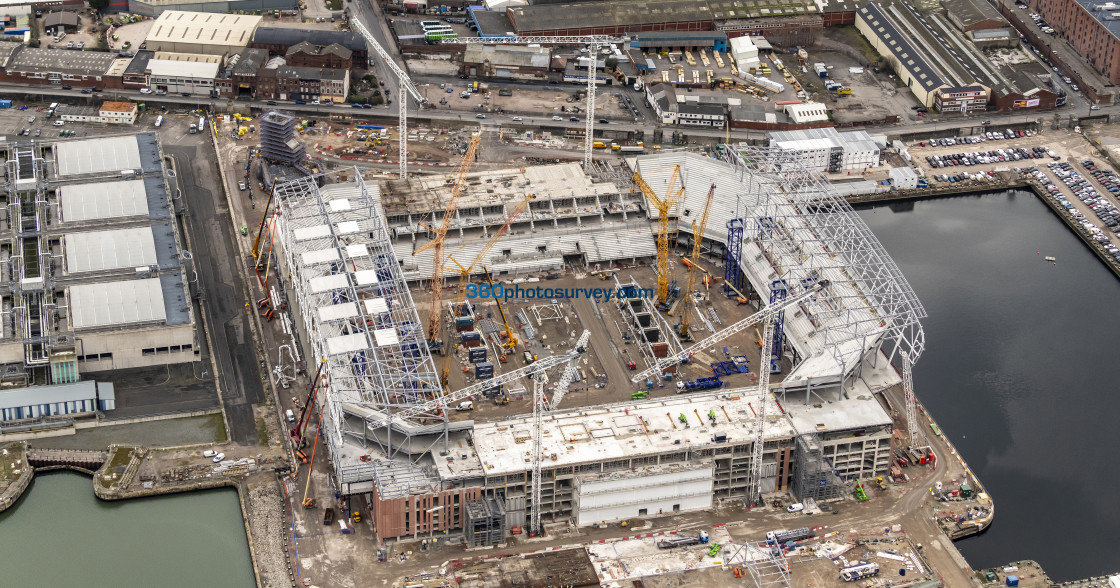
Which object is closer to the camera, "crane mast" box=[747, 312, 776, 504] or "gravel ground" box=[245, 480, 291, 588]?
"gravel ground" box=[245, 480, 291, 588]

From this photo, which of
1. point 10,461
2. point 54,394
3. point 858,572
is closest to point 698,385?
point 858,572

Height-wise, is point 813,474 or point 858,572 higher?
point 813,474

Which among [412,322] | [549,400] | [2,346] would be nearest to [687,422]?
[549,400]

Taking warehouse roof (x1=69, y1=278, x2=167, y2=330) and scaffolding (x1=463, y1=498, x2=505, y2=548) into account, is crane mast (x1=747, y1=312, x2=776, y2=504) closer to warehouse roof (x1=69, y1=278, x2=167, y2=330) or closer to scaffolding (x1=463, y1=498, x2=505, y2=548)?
scaffolding (x1=463, y1=498, x2=505, y2=548)

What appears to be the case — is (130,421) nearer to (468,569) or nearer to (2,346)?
(2,346)

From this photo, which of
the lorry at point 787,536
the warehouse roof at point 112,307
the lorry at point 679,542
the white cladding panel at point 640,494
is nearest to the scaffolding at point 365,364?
the white cladding panel at point 640,494

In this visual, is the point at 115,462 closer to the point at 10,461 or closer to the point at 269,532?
the point at 10,461

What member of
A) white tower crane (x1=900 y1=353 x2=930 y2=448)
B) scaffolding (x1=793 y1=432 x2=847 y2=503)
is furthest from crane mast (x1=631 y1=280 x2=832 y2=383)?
scaffolding (x1=793 y1=432 x2=847 y2=503)
